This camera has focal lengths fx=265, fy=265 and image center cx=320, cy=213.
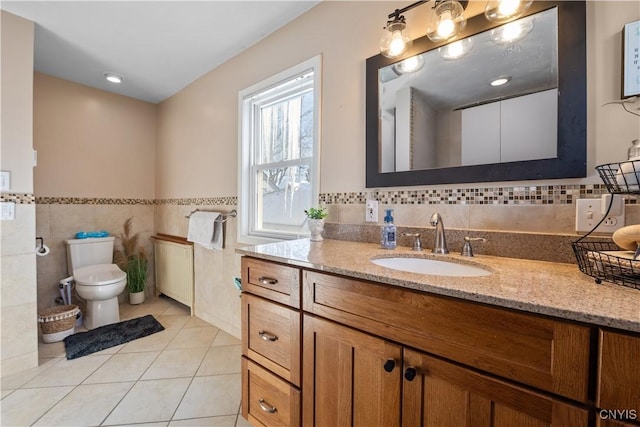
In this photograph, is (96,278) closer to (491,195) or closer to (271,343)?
(271,343)

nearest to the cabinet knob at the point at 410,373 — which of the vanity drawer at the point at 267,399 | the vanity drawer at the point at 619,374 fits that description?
the vanity drawer at the point at 619,374

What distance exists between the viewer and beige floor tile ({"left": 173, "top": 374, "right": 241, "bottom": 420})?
1.39 metres

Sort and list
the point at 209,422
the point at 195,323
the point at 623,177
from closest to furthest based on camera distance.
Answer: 1. the point at 623,177
2. the point at 209,422
3. the point at 195,323

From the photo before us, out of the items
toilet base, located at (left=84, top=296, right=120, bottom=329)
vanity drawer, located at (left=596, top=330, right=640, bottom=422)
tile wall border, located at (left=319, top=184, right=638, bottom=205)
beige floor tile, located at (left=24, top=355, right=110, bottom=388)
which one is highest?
tile wall border, located at (left=319, top=184, right=638, bottom=205)

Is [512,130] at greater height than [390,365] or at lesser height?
greater

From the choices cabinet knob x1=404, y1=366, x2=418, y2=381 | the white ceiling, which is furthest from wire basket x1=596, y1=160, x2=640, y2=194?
the white ceiling

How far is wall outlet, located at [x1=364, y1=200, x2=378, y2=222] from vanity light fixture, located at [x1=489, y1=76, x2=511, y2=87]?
0.69 metres

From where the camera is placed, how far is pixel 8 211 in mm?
1683

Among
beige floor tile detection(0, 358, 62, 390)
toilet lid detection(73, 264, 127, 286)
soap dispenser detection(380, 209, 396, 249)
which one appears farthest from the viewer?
toilet lid detection(73, 264, 127, 286)

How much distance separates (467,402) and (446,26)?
1.33 m

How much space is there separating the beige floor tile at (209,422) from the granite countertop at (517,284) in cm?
92

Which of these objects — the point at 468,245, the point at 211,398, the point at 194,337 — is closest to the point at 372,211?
the point at 468,245

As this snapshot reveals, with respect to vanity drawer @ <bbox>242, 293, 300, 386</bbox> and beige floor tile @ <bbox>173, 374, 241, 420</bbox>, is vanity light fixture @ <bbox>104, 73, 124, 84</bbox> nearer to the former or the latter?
vanity drawer @ <bbox>242, 293, 300, 386</bbox>

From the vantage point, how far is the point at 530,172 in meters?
0.97
